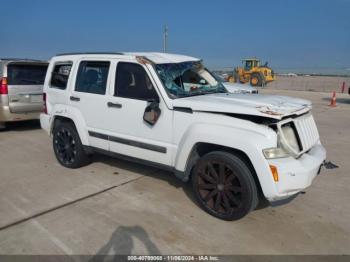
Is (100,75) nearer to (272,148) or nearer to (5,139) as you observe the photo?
(272,148)

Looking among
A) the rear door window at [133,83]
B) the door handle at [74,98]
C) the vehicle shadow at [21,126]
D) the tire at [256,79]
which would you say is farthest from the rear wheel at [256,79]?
the rear door window at [133,83]

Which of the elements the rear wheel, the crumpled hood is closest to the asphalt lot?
the crumpled hood

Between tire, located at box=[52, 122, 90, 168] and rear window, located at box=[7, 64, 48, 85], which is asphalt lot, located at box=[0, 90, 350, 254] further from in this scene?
rear window, located at box=[7, 64, 48, 85]

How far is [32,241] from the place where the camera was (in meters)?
3.12

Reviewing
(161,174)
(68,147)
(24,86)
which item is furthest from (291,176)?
(24,86)

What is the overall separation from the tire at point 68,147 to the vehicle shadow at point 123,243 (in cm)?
206

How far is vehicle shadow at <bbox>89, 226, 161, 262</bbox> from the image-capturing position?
9.64 ft

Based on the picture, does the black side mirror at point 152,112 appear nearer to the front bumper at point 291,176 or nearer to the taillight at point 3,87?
the front bumper at point 291,176

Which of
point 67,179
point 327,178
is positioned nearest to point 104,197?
point 67,179

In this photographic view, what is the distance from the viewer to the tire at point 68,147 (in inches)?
199

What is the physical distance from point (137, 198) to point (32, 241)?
54.9 inches

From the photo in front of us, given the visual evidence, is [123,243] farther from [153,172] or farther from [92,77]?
[92,77]

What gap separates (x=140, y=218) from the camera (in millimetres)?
3600

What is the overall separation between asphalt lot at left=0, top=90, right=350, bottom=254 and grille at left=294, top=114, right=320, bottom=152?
84 centimetres
